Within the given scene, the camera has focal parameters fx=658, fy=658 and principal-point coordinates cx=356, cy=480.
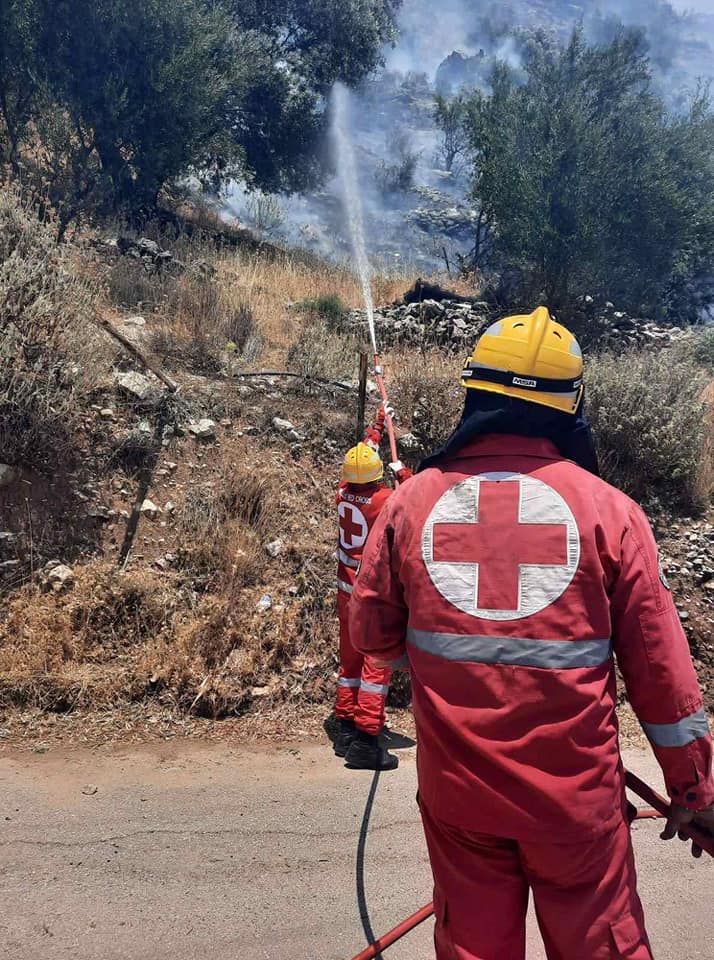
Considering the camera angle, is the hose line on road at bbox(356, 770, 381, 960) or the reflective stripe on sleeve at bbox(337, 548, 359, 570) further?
the reflective stripe on sleeve at bbox(337, 548, 359, 570)

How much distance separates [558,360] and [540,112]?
11.5 metres

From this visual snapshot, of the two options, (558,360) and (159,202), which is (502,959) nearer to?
(558,360)

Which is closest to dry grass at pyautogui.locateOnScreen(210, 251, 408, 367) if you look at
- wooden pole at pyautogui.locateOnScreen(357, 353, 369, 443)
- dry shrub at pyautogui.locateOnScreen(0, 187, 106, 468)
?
wooden pole at pyautogui.locateOnScreen(357, 353, 369, 443)

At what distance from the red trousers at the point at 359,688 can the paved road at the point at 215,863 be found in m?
0.30

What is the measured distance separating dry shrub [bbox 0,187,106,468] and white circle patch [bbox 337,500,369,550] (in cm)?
227

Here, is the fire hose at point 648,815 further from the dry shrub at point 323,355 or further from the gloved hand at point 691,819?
the dry shrub at point 323,355

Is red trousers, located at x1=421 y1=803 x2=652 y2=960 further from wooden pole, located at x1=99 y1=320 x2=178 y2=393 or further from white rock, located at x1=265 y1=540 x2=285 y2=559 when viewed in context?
wooden pole, located at x1=99 y1=320 x2=178 y2=393

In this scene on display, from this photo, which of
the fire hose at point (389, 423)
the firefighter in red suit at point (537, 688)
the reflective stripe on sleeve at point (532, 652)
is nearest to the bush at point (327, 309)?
the fire hose at point (389, 423)

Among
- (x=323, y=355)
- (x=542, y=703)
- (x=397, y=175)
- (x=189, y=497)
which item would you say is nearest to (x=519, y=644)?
(x=542, y=703)

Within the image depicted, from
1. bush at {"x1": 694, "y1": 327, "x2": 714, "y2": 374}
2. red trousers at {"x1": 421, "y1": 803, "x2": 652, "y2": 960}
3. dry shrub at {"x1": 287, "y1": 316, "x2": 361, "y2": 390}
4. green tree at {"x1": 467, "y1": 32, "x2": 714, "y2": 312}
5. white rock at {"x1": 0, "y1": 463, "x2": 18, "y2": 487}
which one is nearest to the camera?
red trousers at {"x1": 421, "y1": 803, "x2": 652, "y2": 960}

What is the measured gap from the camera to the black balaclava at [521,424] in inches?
70.1

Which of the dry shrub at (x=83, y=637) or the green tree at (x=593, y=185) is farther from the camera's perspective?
the green tree at (x=593, y=185)

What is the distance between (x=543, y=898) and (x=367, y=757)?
2.20m

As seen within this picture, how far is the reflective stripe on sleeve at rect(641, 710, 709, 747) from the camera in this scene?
160 centimetres
